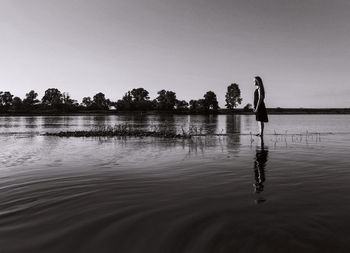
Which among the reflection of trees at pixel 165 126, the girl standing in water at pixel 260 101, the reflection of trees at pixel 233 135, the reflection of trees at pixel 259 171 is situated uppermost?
the girl standing in water at pixel 260 101

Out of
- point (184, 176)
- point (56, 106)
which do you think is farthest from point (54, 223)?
point (56, 106)

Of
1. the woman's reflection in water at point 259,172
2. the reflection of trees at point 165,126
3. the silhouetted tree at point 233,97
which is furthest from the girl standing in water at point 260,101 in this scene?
the silhouetted tree at point 233,97

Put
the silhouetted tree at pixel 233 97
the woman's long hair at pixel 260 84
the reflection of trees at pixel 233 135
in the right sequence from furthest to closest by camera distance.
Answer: the silhouetted tree at pixel 233 97 → the reflection of trees at pixel 233 135 → the woman's long hair at pixel 260 84

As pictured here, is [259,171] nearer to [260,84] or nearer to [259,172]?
[259,172]

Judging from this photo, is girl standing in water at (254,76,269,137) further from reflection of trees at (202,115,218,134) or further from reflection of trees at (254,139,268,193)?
reflection of trees at (202,115,218,134)

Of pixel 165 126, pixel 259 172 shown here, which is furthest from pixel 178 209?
pixel 165 126

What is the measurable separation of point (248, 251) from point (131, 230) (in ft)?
5.56

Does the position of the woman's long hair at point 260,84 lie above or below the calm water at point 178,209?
above

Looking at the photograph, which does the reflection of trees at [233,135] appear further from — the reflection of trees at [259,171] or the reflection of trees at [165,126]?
the reflection of trees at [165,126]

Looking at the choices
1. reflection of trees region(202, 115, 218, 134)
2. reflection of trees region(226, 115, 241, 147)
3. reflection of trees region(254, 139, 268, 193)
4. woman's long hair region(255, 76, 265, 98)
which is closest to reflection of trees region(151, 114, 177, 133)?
reflection of trees region(202, 115, 218, 134)

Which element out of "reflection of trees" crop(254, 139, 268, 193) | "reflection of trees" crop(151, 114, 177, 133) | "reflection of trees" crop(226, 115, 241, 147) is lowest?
"reflection of trees" crop(226, 115, 241, 147)

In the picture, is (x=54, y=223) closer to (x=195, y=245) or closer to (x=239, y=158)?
(x=195, y=245)

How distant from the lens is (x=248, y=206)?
504 centimetres

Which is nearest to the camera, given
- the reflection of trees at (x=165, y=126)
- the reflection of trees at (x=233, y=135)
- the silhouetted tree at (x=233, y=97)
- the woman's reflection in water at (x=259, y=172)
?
the woman's reflection in water at (x=259, y=172)
